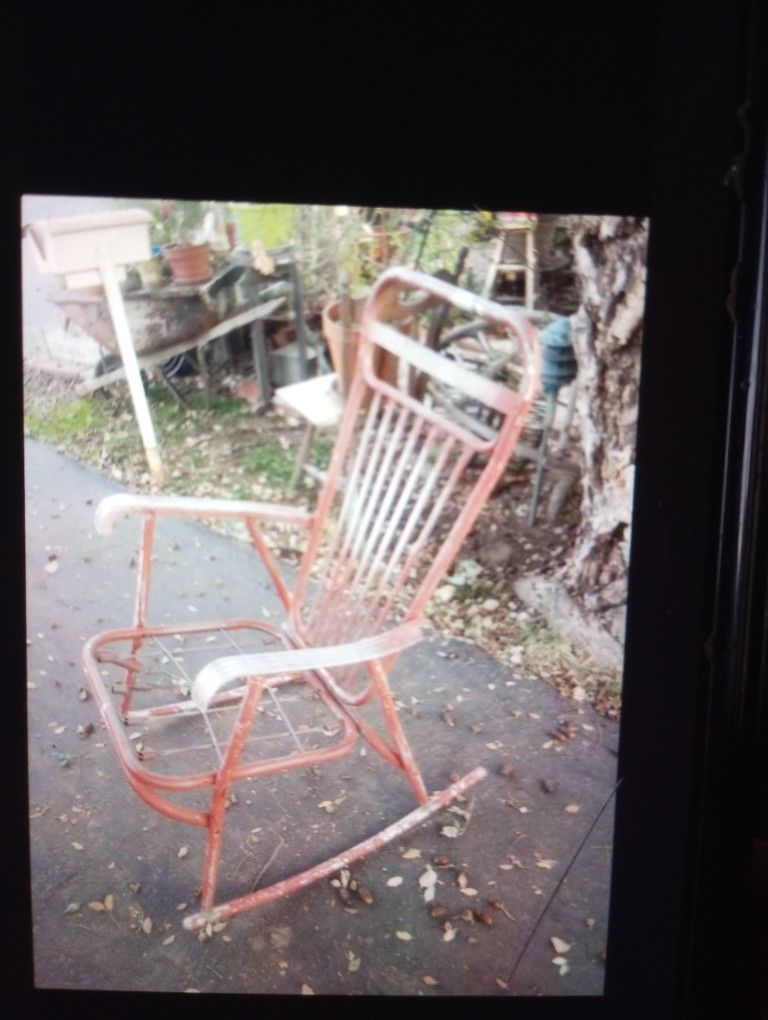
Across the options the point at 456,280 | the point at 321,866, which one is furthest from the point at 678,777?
the point at 456,280

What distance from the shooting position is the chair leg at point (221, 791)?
5.94 feet

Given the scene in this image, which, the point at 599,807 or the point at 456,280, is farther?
the point at 599,807

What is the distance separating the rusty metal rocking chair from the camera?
183 cm

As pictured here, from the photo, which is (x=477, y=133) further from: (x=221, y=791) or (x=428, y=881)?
(x=428, y=881)

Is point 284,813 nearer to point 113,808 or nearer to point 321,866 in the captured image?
point 321,866

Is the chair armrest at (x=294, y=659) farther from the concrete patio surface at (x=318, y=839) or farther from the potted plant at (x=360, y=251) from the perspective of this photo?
the potted plant at (x=360, y=251)

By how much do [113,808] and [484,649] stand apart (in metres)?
0.82

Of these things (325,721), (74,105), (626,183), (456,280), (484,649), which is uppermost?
(74,105)

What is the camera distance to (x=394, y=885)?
1.91 m

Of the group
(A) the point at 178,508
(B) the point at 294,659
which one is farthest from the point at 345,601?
(A) the point at 178,508

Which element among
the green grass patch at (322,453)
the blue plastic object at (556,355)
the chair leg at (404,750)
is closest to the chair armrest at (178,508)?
the green grass patch at (322,453)

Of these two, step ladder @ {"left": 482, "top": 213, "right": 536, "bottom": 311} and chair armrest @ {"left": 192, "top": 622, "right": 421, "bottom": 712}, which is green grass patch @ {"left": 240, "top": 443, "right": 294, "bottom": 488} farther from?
step ladder @ {"left": 482, "top": 213, "right": 536, "bottom": 311}

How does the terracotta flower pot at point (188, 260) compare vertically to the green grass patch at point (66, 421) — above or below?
above

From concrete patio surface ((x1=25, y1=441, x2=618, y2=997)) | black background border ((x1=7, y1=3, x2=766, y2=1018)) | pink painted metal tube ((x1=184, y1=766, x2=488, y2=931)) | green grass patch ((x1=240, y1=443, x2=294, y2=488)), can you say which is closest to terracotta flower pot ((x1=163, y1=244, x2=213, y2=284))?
black background border ((x1=7, y1=3, x2=766, y2=1018))
